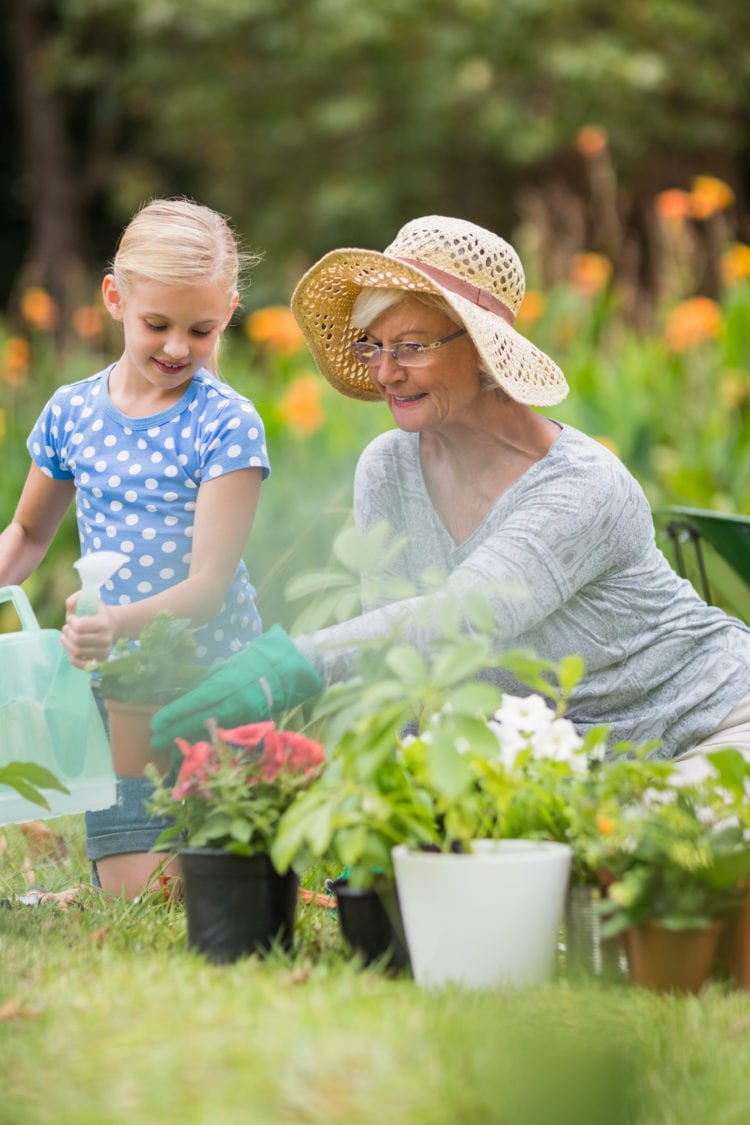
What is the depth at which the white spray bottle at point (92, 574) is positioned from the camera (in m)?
2.00

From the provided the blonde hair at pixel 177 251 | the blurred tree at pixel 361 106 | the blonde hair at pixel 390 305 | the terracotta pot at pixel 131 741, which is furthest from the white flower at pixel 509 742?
the blurred tree at pixel 361 106

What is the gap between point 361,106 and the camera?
11000 millimetres


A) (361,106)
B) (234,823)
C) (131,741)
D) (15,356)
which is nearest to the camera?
(234,823)

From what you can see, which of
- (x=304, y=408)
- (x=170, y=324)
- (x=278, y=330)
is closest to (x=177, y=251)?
(x=170, y=324)

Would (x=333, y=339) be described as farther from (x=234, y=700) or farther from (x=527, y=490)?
(x=234, y=700)

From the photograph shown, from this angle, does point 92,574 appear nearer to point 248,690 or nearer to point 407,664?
point 248,690

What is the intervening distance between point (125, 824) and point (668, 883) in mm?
1073

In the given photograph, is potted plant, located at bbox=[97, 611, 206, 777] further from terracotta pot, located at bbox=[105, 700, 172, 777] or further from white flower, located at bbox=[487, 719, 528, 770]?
white flower, located at bbox=[487, 719, 528, 770]

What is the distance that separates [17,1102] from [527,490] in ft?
4.17

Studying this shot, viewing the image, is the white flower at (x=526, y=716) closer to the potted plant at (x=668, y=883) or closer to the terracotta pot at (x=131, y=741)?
the potted plant at (x=668, y=883)

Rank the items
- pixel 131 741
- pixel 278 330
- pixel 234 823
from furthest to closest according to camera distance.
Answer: pixel 278 330 → pixel 131 741 → pixel 234 823

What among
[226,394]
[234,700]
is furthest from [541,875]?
[226,394]

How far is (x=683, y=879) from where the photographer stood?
1727mm

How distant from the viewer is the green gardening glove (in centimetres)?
196
